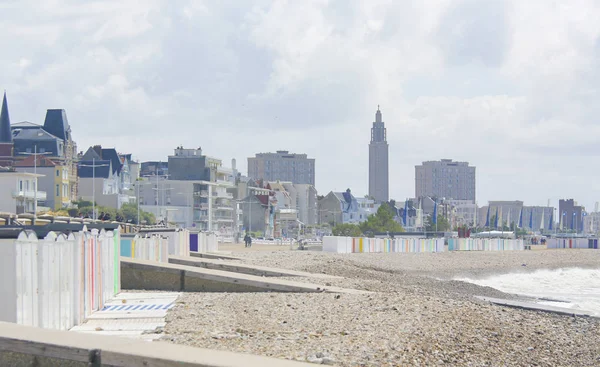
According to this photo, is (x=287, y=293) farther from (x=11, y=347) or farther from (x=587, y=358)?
(x=11, y=347)

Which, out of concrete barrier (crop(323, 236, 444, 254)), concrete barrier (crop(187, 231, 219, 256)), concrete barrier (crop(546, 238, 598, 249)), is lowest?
concrete barrier (crop(546, 238, 598, 249))

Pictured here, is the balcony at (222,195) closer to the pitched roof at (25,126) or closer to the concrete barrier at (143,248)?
the pitched roof at (25,126)

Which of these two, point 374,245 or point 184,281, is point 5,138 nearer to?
point 374,245

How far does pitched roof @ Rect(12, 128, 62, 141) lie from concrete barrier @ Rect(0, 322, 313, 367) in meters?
106

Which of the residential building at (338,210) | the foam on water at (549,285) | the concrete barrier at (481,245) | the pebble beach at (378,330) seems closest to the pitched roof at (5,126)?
the concrete barrier at (481,245)

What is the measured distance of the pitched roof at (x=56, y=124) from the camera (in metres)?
114

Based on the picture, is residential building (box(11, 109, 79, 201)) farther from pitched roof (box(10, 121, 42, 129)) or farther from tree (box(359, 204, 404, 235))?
tree (box(359, 204, 404, 235))

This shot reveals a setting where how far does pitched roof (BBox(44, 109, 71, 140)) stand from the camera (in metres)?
114

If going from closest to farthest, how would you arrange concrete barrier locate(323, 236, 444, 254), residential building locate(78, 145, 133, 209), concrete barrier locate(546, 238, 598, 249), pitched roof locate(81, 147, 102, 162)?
concrete barrier locate(323, 236, 444, 254)
residential building locate(78, 145, 133, 209)
concrete barrier locate(546, 238, 598, 249)
pitched roof locate(81, 147, 102, 162)

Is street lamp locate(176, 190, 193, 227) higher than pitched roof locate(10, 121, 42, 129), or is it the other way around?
pitched roof locate(10, 121, 42, 129)

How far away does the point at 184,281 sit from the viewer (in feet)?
62.5

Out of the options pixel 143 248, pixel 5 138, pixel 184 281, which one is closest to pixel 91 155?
pixel 5 138

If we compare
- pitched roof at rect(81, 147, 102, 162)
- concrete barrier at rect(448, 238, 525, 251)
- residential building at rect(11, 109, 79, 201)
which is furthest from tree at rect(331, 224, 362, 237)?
residential building at rect(11, 109, 79, 201)

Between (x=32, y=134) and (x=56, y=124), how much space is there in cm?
399
